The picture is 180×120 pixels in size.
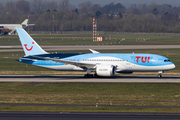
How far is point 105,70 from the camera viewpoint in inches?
1973

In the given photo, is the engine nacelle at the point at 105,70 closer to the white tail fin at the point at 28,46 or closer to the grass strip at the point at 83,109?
the white tail fin at the point at 28,46

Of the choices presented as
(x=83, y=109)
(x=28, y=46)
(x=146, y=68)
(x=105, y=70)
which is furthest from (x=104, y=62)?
(x=83, y=109)

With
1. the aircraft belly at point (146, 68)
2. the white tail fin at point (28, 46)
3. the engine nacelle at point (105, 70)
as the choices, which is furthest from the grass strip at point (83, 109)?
the white tail fin at point (28, 46)

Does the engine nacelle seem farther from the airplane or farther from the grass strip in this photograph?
the grass strip

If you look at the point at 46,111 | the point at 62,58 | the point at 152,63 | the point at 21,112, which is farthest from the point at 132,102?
the point at 62,58

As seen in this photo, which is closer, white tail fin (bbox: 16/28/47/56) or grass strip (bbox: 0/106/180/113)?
grass strip (bbox: 0/106/180/113)

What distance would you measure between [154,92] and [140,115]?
12491mm

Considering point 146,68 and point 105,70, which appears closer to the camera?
point 105,70

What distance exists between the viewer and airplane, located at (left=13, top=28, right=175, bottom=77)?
2012 inches

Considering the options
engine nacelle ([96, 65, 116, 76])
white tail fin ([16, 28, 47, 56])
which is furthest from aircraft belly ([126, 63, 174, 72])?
white tail fin ([16, 28, 47, 56])

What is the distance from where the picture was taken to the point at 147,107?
97.7 feet

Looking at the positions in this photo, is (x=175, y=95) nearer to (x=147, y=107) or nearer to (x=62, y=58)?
(x=147, y=107)

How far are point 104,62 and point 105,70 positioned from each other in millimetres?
2585

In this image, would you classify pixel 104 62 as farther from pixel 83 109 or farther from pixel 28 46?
pixel 83 109
